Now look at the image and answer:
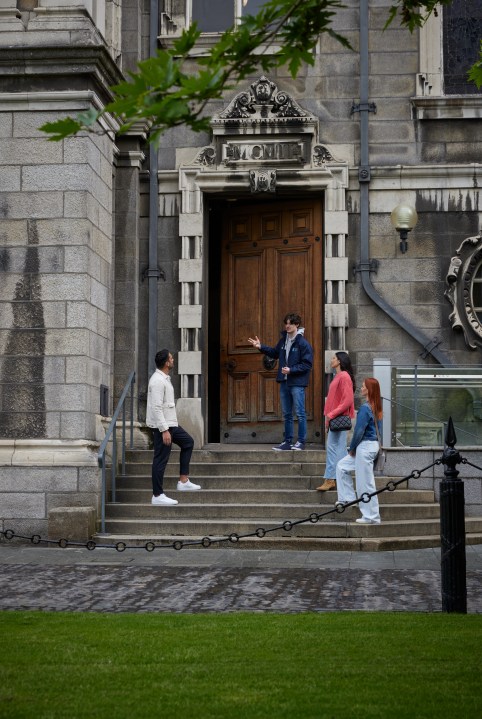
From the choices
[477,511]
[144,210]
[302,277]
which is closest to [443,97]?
[302,277]

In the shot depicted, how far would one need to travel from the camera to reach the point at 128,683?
6.28 meters

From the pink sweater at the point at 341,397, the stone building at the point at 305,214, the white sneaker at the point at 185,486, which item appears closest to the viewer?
the pink sweater at the point at 341,397

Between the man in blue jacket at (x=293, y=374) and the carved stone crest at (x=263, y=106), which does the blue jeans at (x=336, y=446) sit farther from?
the carved stone crest at (x=263, y=106)

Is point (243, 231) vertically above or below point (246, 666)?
above

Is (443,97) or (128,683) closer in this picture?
(128,683)

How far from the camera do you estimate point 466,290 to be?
16.8 metres

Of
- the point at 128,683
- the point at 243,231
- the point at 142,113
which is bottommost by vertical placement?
the point at 128,683

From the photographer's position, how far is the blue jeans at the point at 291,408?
51.1 ft

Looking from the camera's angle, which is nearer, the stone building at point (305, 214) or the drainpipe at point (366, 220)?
the drainpipe at point (366, 220)

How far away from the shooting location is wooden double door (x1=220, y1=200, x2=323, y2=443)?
57.7 feet

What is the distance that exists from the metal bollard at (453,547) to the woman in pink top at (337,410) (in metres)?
5.33

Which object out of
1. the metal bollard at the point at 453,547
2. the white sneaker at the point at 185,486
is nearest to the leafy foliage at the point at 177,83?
the metal bollard at the point at 453,547

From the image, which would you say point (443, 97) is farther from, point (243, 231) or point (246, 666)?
point (246, 666)

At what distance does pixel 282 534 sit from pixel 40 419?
3.09 m
